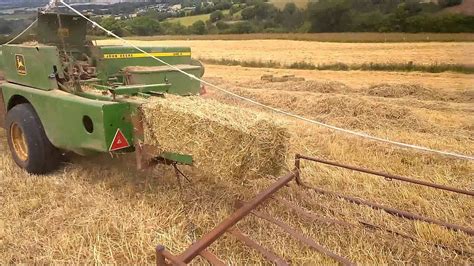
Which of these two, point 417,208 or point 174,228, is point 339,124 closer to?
point 417,208

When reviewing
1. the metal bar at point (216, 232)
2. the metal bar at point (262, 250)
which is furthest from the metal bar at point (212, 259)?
the metal bar at point (262, 250)

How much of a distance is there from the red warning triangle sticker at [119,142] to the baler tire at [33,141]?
125cm

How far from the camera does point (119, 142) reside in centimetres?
376

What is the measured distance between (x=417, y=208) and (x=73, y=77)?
11.2ft

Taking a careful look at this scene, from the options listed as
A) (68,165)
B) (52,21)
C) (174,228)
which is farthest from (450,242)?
(52,21)

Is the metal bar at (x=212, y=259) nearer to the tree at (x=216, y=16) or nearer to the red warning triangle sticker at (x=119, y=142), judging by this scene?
the red warning triangle sticker at (x=119, y=142)

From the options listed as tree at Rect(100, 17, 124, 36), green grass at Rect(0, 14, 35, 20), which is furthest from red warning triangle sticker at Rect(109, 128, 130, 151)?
tree at Rect(100, 17, 124, 36)

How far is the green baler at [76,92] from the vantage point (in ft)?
12.3

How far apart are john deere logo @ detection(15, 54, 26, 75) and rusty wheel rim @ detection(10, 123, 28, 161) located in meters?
0.58

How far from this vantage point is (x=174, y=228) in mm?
3596

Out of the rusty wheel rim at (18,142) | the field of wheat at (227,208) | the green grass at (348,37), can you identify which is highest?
the rusty wheel rim at (18,142)

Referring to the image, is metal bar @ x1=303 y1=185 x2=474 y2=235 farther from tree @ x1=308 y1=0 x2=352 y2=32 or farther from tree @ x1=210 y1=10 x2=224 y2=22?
Result: tree @ x1=210 y1=10 x2=224 y2=22

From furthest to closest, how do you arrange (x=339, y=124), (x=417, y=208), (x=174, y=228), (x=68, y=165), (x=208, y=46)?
(x=208, y=46), (x=339, y=124), (x=68, y=165), (x=417, y=208), (x=174, y=228)

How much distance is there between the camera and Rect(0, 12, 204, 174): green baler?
376cm
